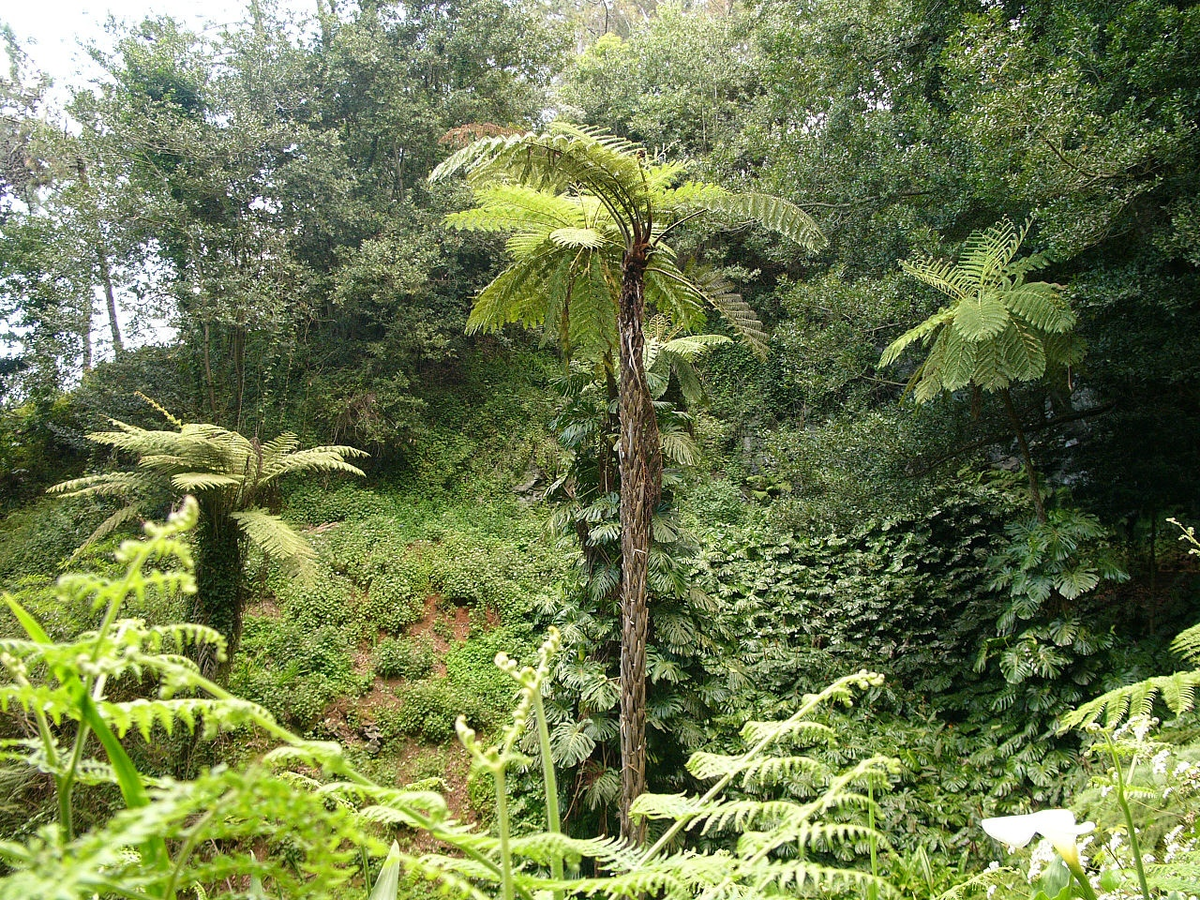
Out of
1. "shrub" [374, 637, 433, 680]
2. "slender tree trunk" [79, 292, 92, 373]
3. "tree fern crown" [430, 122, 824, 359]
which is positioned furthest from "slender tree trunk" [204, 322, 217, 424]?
A: "tree fern crown" [430, 122, 824, 359]

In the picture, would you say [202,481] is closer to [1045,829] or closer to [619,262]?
[619,262]

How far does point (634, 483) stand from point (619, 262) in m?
1.17

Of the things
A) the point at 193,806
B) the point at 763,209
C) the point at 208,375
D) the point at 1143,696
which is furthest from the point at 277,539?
the point at 208,375

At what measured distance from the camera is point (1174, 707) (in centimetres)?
165

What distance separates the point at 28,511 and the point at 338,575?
5.08 m

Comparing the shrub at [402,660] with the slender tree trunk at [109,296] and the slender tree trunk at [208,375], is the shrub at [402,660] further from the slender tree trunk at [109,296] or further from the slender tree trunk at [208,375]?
the slender tree trunk at [109,296]

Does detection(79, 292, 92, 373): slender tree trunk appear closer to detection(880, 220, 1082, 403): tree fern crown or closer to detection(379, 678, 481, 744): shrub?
detection(379, 678, 481, 744): shrub

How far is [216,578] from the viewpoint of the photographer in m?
4.32

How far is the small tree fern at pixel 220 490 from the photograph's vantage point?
4.05m

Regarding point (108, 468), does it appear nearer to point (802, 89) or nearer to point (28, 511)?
point (28, 511)

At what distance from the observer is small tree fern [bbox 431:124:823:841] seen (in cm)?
257

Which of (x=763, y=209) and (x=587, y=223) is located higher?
(x=587, y=223)

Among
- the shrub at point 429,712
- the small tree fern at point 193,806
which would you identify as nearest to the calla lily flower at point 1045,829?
the small tree fern at point 193,806

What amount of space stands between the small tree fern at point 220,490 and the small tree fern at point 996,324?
407 cm
